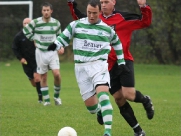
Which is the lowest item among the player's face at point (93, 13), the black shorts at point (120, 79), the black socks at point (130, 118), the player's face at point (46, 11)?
the black socks at point (130, 118)

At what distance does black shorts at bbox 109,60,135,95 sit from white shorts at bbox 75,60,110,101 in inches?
22.2

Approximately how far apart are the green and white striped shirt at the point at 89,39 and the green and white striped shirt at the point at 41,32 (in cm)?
499

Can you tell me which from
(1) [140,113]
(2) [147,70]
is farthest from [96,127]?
(2) [147,70]

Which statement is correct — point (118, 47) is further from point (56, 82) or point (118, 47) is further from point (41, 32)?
point (41, 32)

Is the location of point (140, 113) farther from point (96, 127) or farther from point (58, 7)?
point (58, 7)

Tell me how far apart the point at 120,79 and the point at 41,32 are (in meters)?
4.84

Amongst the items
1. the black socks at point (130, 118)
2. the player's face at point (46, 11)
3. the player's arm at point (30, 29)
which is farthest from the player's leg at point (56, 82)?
the black socks at point (130, 118)

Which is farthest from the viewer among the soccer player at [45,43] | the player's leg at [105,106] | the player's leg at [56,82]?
the soccer player at [45,43]

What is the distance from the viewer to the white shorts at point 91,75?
730 centimetres

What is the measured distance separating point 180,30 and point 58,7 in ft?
18.3

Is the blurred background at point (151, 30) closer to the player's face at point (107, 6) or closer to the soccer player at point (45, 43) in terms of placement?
the soccer player at point (45, 43)

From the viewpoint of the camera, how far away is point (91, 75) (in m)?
7.34

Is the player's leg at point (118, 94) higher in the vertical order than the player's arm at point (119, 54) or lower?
lower

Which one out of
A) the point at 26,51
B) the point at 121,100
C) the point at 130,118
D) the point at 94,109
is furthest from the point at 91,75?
the point at 26,51
